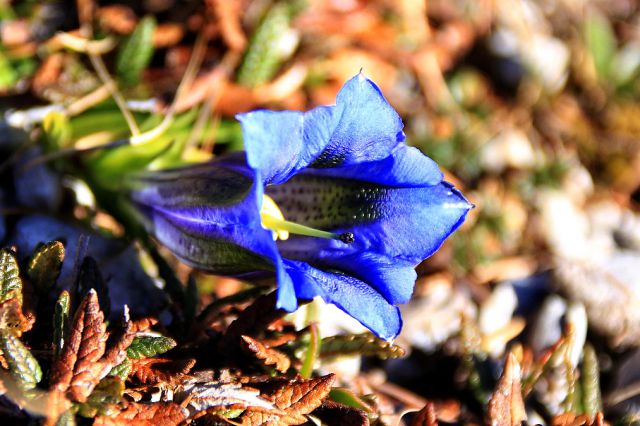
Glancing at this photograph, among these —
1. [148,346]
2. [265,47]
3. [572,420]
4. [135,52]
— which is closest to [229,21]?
[265,47]

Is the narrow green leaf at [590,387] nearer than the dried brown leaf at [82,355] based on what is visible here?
No

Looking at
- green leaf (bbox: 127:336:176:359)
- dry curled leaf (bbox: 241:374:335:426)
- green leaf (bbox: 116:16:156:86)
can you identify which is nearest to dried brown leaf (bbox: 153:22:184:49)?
green leaf (bbox: 116:16:156:86)

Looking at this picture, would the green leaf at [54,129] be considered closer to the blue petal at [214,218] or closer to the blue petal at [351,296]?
the blue petal at [214,218]

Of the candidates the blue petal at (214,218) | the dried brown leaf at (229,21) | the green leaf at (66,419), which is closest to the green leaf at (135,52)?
the dried brown leaf at (229,21)

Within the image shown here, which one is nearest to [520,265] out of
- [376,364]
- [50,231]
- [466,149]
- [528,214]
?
[528,214]

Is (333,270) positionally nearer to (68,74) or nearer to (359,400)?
(359,400)

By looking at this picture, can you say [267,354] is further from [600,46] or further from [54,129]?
[600,46]

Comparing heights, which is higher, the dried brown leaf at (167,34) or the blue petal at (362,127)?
the blue petal at (362,127)
